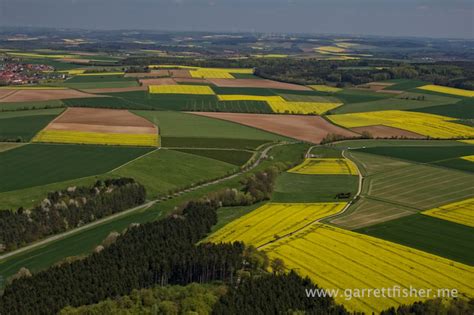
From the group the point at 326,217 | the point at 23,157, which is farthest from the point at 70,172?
the point at 326,217

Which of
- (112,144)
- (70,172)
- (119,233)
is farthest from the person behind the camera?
(112,144)

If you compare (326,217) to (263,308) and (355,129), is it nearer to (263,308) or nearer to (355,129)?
(263,308)

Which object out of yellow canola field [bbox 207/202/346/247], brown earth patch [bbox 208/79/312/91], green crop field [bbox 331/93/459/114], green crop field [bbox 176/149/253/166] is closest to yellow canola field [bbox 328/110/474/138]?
green crop field [bbox 331/93/459/114]

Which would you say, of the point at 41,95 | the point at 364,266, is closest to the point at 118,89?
the point at 41,95

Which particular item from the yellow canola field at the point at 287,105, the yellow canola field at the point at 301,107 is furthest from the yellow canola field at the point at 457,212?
the yellow canola field at the point at 287,105

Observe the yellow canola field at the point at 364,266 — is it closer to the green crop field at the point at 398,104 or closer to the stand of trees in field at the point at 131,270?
the stand of trees in field at the point at 131,270

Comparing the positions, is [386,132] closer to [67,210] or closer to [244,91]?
[244,91]
